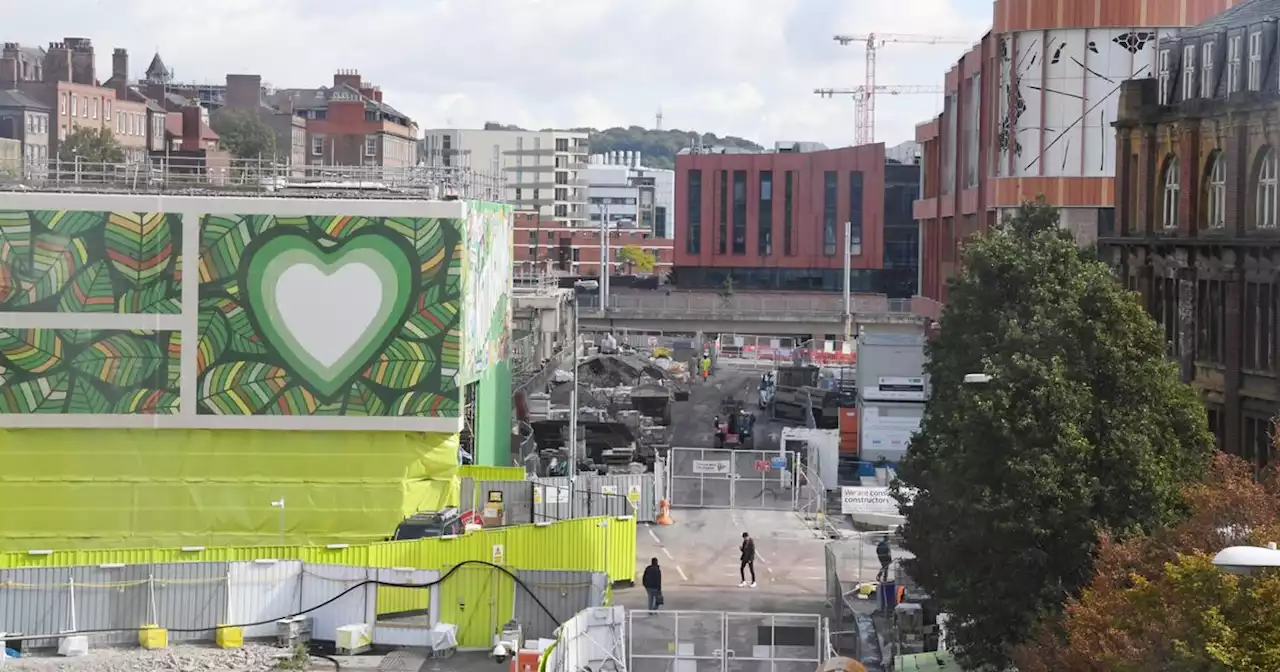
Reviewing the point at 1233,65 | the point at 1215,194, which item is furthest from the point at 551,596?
the point at 1233,65

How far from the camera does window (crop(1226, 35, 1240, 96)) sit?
37.2 m

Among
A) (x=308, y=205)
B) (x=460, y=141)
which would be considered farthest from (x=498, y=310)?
(x=460, y=141)

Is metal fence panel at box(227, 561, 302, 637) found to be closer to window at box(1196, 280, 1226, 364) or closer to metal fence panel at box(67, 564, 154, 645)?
metal fence panel at box(67, 564, 154, 645)

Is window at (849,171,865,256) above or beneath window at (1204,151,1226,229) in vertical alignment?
above

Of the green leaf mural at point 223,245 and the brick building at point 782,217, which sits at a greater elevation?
the brick building at point 782,217

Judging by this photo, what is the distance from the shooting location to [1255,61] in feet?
118

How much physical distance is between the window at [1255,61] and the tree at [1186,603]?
35.0 feet

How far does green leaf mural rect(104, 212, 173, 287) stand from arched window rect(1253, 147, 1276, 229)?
22105 mm

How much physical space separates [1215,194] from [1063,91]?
80.0 ft

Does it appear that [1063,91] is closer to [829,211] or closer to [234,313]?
[234,313]

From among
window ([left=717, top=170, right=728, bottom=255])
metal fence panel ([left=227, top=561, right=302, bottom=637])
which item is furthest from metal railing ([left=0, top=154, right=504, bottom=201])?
window ([left=717, top=170, right=728, bottom=255])

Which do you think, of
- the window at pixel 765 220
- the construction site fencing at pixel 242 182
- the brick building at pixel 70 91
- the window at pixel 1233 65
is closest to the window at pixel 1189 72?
the window at pixel 1233 65

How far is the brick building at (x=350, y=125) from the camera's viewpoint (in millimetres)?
132750

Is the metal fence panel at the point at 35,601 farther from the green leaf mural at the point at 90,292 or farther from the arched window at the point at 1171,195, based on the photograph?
the arched window at the point at 1171,195
